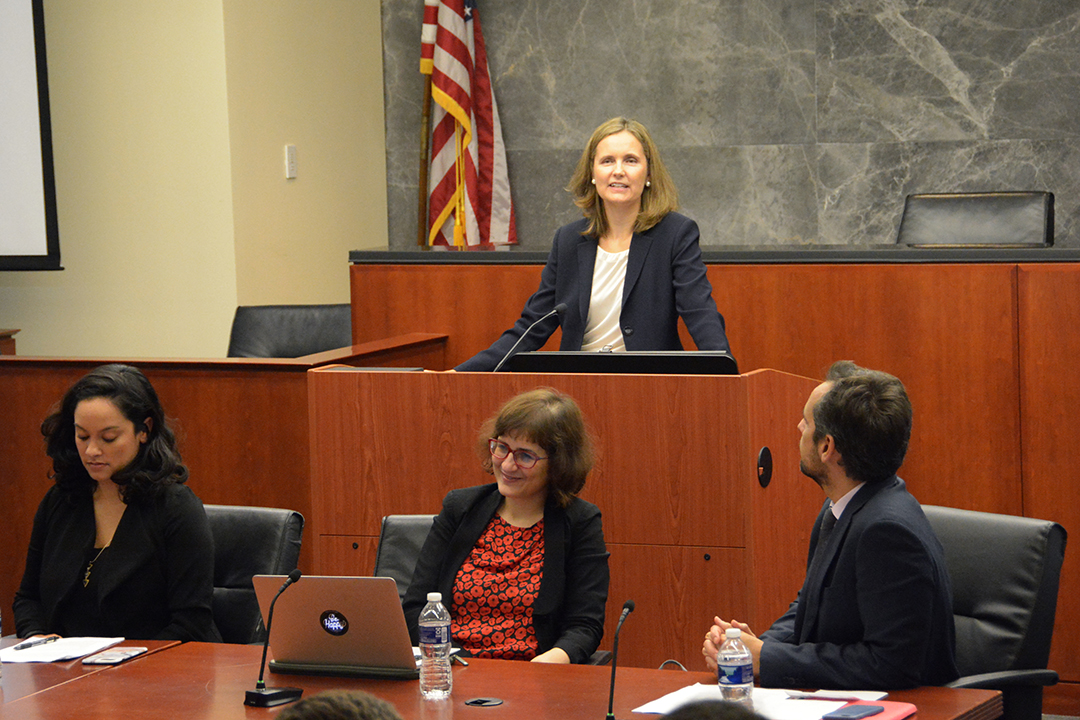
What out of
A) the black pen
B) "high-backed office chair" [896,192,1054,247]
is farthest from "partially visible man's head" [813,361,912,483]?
"high-backed office chair" [896,192,1054,247]

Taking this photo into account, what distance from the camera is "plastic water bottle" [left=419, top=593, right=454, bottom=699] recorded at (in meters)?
2.23

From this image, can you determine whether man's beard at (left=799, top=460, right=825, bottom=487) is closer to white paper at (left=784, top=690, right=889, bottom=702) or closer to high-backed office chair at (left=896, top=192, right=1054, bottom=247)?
white paper at (left=784, top=690, right=889, bottom=702)

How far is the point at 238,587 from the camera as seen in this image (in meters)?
3.06

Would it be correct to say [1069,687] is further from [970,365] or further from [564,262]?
[564,262]

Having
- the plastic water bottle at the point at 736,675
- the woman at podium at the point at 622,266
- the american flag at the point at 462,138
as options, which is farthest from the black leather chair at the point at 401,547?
the american flag at the point at 462,138

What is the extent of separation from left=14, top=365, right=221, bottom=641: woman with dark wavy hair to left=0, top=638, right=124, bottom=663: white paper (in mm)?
218

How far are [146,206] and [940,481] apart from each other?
367cm

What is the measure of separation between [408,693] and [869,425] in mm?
948

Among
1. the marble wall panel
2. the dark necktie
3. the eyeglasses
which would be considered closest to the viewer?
the dark necktie

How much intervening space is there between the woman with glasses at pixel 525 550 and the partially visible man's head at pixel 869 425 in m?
0.66

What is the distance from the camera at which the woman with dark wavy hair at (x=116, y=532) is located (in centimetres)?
297

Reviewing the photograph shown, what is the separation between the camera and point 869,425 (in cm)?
238

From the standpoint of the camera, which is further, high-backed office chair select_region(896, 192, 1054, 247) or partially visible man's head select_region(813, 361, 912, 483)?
high-backed office chair select_region(896, 192, 1054, 247)

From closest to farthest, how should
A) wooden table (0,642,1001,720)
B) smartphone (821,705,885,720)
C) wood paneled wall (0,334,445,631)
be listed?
smartphone (821,705,885,720) → wooden table (0,642,1001,720) → wood paneled wall (0,334,445,631)
